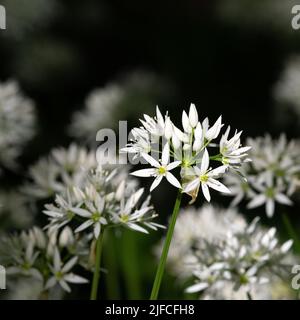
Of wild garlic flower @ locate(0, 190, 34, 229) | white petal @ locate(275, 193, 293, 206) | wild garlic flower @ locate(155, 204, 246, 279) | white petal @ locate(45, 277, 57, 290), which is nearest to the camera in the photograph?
white petal @ locate(45, 277, 57, 290)

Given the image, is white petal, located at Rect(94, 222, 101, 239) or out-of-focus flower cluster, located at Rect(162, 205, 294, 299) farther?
out-of-focus flower cluster, located at Rect(162, 205, 294, 299)

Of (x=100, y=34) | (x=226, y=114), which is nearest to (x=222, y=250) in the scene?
(x=226, y=114)

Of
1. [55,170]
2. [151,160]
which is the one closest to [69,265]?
[151,160]

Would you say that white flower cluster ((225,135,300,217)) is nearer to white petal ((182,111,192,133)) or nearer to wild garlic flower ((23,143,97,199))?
wild garlic flower ((23,143,97,199))

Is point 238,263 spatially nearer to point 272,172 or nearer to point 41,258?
Answer: point 272,172

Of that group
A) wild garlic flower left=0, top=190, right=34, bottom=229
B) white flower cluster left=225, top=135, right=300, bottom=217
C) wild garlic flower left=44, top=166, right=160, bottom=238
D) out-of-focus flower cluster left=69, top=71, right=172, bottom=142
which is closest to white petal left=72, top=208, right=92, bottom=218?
wild garlic flower left=44, top=166, right=160, bottom=238
